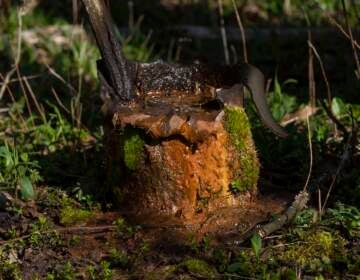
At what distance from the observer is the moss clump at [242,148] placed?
12.8 ft

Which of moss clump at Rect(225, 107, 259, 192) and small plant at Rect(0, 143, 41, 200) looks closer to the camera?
moss clump at Rect(225, 107, 259, 192)

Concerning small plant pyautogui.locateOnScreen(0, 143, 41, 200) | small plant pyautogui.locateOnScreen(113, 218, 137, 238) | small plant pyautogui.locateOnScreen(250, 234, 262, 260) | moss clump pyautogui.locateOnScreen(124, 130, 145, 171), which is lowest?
small plant pyautogui.locateOnScreen(113, 218, 137, 238)

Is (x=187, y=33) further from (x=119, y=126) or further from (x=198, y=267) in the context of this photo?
(x=198, y=267)

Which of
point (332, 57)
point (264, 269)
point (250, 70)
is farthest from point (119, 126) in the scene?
point (332, 57)

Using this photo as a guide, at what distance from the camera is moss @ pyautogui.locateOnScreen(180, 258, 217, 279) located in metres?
3.47

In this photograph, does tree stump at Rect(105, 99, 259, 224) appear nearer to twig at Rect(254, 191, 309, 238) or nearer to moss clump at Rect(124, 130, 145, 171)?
moss clump at Rect(124, 130, 145, 171)

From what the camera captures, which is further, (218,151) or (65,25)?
(65,25)

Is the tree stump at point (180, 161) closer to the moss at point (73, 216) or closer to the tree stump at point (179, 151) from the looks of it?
the tree stump at point (179, 151)

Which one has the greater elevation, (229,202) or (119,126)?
(119,126)

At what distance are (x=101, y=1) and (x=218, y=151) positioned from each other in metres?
1.01

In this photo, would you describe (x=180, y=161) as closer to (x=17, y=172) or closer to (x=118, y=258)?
(x=118, y=258)

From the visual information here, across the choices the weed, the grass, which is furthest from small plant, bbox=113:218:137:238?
the weed

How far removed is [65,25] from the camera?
728 cm

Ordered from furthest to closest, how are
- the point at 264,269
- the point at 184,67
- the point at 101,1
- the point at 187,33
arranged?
the point at 187,33
the point at 184,67
the point at 101,1
the point at 264,269
